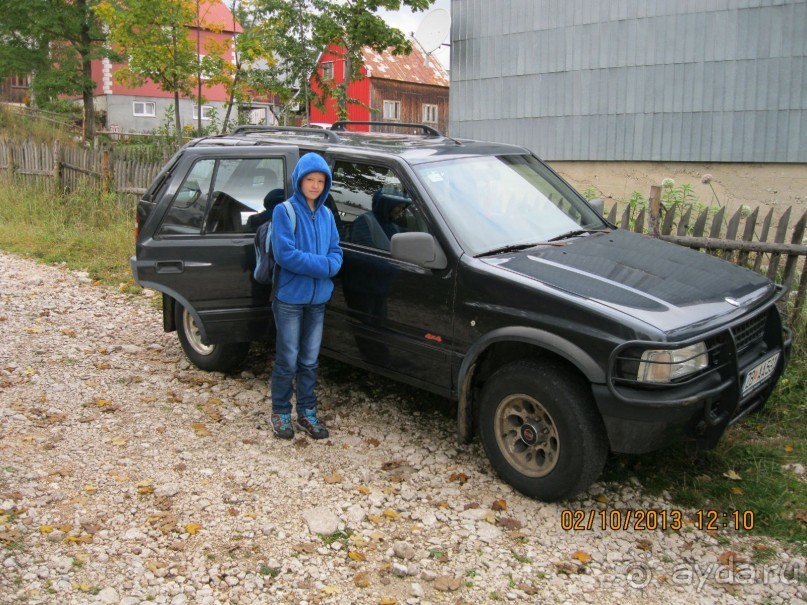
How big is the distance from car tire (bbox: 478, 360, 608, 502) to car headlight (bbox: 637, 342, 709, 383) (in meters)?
0.36

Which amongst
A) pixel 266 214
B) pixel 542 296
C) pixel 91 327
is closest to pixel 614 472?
pixel 542 296

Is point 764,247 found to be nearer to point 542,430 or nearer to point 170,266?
point 542,430

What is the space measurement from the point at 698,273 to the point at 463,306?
1.40 metres

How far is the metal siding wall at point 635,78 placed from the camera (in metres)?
15.3

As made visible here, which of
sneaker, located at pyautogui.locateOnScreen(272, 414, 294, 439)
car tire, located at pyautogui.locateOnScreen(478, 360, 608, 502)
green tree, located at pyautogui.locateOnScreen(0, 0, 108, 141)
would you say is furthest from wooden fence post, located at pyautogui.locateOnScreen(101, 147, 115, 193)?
green tree, located at pyautogui.locateOnScreen(0, 0, 108, 141)

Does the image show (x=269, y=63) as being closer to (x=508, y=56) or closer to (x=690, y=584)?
(x=508, y=56)

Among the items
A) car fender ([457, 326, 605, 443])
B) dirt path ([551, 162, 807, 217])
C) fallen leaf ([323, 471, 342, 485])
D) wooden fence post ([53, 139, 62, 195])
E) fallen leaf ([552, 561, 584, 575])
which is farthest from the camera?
dirt path ([551, 162, 807, 217])

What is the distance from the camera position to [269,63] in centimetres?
1705

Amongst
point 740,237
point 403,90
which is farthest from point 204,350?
point 403,90

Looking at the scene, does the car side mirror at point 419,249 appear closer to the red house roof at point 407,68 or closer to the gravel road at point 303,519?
the gravel road at point 303,519

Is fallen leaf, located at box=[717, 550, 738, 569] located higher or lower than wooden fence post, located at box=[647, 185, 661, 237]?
lower

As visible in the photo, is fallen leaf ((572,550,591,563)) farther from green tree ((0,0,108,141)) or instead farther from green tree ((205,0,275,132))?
green tree ((0,0,108,141))

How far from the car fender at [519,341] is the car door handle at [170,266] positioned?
243cm

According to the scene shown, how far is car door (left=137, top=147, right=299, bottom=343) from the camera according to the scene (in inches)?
212
